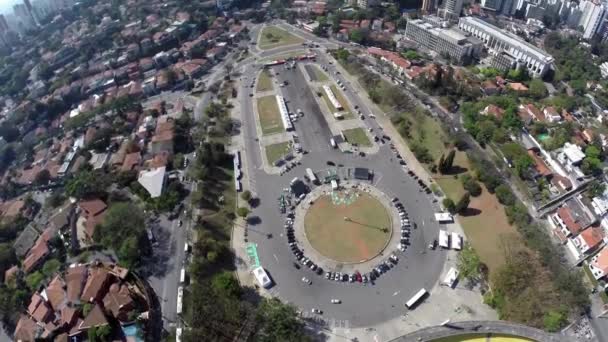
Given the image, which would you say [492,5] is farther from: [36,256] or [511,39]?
[36,256]

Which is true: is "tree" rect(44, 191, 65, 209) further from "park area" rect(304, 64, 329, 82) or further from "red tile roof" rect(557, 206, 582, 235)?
"red tile roof" rect(557, 206, 582, 235)

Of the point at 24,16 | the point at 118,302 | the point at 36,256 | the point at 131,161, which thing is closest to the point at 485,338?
the point at 118,302

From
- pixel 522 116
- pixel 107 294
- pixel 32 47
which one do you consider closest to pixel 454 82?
pixel 522 116

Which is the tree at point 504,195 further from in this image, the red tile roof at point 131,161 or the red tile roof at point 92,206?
the red tile roof at point 131,161

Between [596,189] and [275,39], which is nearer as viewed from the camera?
[596,189]

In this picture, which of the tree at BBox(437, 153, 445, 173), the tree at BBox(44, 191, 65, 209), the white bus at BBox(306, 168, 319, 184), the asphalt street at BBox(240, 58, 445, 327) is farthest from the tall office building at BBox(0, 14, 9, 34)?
the tree at BBox(437, 153, 445, 173)
